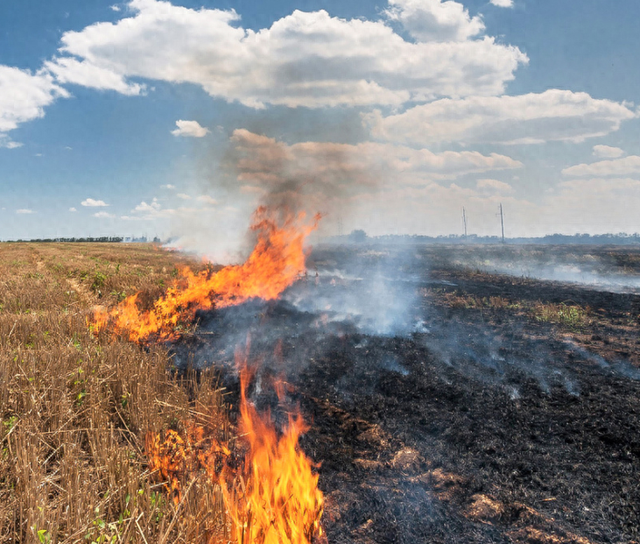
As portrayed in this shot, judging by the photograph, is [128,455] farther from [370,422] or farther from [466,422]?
[466,422]

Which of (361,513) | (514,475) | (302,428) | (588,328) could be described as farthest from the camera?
(588,328)

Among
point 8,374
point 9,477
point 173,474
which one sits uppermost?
point 8,374

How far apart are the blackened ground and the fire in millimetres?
1378

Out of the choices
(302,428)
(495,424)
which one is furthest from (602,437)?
(302,428)

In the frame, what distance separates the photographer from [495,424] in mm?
5977

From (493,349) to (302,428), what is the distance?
607cm

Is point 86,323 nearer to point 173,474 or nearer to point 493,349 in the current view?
point 173,474

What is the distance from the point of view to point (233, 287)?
1434 centimetres

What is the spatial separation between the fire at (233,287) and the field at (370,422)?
940 millimetres

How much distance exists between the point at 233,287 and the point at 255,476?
10.8 m

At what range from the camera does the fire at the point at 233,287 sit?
11211mm

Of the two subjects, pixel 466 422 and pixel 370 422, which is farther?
pixel 370 422

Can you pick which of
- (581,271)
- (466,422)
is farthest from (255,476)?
(581,271)

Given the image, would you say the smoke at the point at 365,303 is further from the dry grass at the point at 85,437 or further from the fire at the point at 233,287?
the dry grass at the point at 85,437
